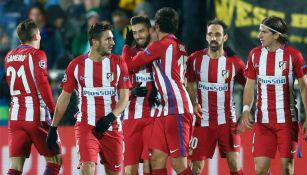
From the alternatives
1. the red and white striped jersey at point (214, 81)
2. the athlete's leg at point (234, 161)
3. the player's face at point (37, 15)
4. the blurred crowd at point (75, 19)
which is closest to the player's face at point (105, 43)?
the red and white striped jersey at point (214, 81)

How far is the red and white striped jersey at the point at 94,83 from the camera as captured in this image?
11.5 meters

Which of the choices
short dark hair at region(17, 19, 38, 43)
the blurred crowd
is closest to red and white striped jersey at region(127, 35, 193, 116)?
short dark hair at region(17, 19, 38, 43)

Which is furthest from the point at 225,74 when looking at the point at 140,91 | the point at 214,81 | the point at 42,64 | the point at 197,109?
the point at 42,64

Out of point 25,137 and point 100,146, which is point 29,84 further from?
point 100,146

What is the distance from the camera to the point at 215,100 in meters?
12.5

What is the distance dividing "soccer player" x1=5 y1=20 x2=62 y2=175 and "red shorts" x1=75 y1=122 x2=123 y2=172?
0.58 metres

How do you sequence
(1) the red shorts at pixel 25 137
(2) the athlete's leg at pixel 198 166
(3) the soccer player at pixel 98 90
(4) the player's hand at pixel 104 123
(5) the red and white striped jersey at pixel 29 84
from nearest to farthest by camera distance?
1. (4) the player's hand at pixel 104 123
2. (3) the soccer player at pixel 98 90
3. (5) the red and white striped jersey at pixel 29 84
4. (1) the red shorts at pixel 25 137
5. (2) the athlete's leg at pixel 198 166

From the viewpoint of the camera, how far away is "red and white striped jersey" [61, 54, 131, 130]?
11.5 metres

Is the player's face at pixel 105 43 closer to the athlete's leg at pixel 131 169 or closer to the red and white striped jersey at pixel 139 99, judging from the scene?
the red and white striped jersey at pixel 139 99

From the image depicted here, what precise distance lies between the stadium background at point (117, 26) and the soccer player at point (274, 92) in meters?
1.68

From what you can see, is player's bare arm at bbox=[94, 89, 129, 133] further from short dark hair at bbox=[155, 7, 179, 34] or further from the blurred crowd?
the blurred crowd

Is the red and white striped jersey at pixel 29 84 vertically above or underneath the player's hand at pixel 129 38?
underneath

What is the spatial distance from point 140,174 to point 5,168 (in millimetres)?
1555

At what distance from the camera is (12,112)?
12.1 meters
